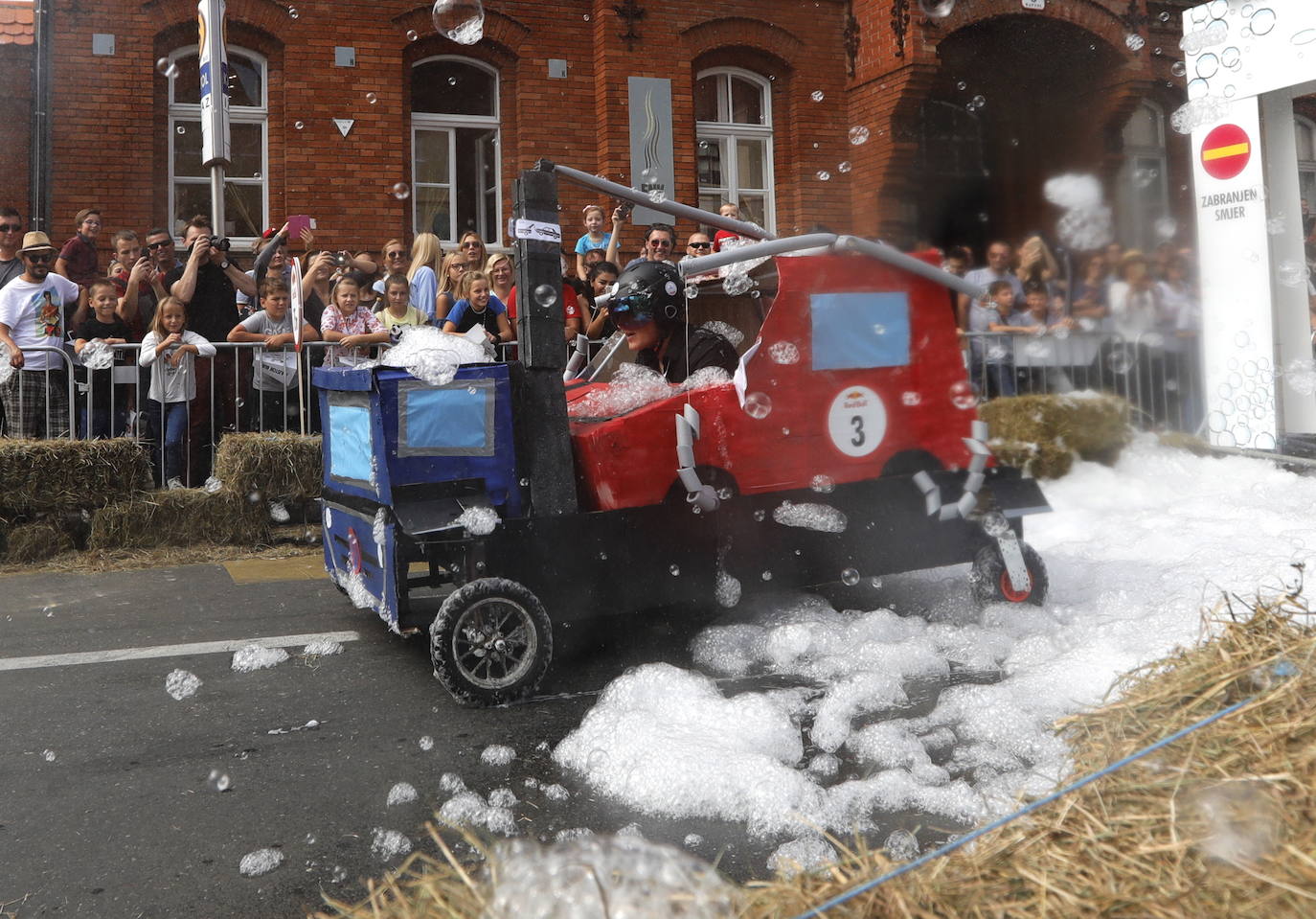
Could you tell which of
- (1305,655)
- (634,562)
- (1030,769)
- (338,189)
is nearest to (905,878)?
(1305,655)

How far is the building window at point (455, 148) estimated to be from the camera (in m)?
14.1

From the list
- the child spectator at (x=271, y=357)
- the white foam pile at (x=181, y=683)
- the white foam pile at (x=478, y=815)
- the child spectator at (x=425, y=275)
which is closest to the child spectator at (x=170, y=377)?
the child spectator at (x=271, y=357)

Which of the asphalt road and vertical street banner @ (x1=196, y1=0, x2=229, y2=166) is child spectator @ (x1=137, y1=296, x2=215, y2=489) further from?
the asphalt road

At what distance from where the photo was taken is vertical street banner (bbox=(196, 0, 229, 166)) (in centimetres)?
949

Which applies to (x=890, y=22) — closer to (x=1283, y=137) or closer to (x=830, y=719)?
(x=1283, y=137)

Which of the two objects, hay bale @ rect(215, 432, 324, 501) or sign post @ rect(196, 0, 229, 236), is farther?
sign post @ rect(196, 0, 229, 236)

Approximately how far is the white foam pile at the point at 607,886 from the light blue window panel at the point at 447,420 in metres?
2.74

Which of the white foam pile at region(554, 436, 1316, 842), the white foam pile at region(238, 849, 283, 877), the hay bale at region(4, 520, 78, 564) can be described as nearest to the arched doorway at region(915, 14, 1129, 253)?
the white foam pile at region(554, 436, 1316, 842)

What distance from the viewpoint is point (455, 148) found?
46.7 ft

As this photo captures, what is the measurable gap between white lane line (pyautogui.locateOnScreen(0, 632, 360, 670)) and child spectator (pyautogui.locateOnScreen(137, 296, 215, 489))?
3.65 m

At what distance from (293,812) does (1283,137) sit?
9328mm

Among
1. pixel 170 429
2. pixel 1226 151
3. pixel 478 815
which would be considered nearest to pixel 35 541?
pixel 170 429

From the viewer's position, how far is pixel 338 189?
13.1m

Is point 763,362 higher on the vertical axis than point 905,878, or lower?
higher
